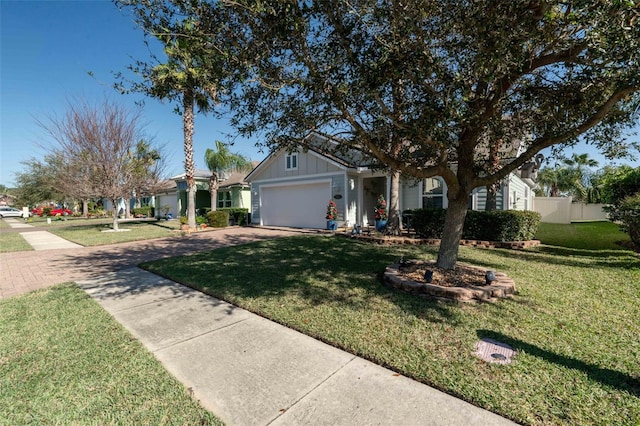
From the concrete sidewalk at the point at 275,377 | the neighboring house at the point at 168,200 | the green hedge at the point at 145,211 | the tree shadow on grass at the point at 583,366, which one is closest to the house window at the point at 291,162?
the concrete sidewalk at the point at 275,377

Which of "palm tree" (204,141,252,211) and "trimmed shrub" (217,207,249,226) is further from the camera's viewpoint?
"palm tree" (204,141,252,211)

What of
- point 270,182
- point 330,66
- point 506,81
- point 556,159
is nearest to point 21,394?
point 330,66

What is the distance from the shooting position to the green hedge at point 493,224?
9414 mm

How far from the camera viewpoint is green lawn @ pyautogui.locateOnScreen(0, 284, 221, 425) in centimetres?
231

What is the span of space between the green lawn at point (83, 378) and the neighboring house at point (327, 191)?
10506 mm

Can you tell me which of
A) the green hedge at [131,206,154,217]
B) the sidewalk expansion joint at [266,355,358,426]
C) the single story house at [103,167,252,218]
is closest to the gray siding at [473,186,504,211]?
the sidewalk expansion joint at [266,355,358,426]

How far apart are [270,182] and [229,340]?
14.5 m

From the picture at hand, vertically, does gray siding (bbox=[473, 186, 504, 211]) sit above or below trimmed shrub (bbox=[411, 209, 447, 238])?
above

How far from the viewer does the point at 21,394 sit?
8.47ft

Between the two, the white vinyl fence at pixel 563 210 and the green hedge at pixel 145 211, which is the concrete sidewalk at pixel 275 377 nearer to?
the white vinyl fence at pixel 563 210

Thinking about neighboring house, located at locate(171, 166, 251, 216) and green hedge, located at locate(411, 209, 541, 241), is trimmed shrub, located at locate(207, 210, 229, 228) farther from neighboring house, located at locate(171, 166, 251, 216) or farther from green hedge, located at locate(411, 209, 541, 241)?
green hedge, located at locate(411, 209, 541, 241)

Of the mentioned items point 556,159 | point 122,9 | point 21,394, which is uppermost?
point 122,9

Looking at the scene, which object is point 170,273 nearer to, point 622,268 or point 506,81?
point 506,81

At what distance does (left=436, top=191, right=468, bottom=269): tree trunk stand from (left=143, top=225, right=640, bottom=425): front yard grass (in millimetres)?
1239
